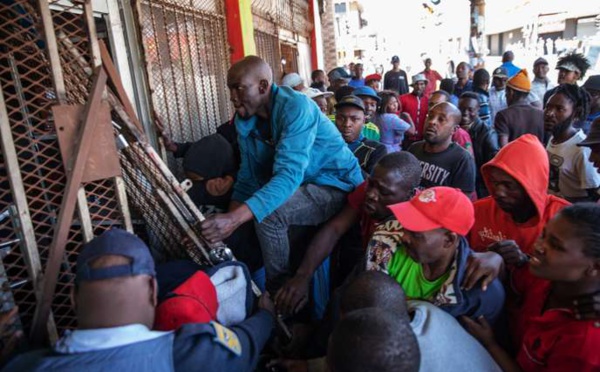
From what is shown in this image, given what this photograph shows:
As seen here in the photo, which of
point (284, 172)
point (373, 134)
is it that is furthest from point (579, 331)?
point (373, 134)

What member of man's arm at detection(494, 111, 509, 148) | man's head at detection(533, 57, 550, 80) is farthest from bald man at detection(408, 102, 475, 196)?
man's head at detection(533, 57, 550, 80)

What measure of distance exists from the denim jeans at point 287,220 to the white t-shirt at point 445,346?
1.06 meters

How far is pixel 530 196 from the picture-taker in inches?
77.0

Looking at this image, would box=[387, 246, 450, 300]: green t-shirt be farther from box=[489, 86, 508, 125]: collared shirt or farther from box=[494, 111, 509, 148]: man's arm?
box=[489, 86, 508, 125]: collared shirt

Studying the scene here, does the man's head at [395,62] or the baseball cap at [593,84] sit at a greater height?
the man's head at [395,62]

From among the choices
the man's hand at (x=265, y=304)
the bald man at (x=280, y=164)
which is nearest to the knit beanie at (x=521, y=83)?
the bald man at (x=280, y=164)

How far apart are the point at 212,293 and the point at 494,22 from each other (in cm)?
2917

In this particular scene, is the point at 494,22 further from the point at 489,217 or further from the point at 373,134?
the point at 489,217

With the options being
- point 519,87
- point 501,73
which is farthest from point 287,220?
point 501,73

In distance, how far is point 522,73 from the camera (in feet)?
15.7

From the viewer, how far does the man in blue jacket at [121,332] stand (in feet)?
3.66

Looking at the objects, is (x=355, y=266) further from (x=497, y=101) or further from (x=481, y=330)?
(x=497, y=101)

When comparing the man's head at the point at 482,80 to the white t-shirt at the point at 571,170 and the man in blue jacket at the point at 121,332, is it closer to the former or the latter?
the white t-shirt at the point at 571,170

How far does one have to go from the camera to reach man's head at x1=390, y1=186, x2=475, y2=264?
5.46 feet
